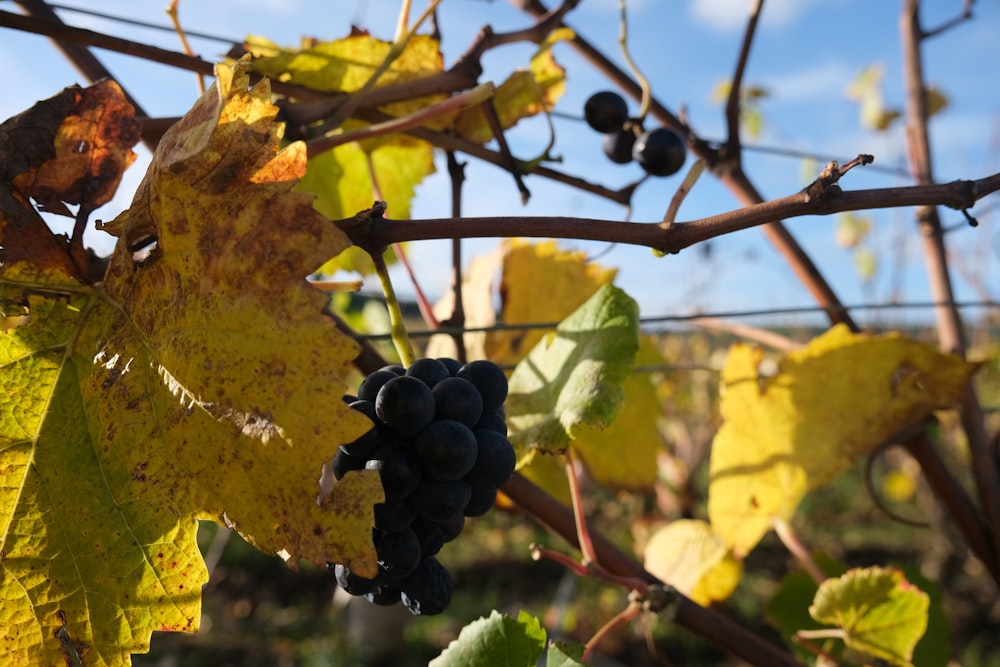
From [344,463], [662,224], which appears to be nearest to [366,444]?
[344,463]

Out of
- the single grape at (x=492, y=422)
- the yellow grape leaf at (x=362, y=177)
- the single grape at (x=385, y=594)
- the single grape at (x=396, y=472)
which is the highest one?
the yellow grape leaf at (x=362, y=177)

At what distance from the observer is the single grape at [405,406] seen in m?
0.56

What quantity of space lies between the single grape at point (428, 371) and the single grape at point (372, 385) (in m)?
0.02

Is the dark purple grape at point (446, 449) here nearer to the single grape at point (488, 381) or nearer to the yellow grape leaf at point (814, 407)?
the single grape at point (488, 381)

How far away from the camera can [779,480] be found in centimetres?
109

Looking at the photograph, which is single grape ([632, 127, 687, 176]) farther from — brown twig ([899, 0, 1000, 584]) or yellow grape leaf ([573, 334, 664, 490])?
brown twig ([899, 0, 1000, 584])

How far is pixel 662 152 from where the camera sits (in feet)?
3.52

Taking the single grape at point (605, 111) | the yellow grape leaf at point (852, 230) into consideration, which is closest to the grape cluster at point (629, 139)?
the single grape at point (605, 111)

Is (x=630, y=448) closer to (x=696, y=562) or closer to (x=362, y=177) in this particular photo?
(x=696, y=562)

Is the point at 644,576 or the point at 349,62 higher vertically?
the point at 349,62

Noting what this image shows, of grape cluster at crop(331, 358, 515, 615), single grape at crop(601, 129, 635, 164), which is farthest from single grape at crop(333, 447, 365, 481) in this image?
single grape at crop(601, 129, 635, 164)

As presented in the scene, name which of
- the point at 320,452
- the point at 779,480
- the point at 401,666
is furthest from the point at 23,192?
the point at 401,666

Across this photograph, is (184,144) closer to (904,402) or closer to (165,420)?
(165,420)

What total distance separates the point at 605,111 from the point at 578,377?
55 centimetres
